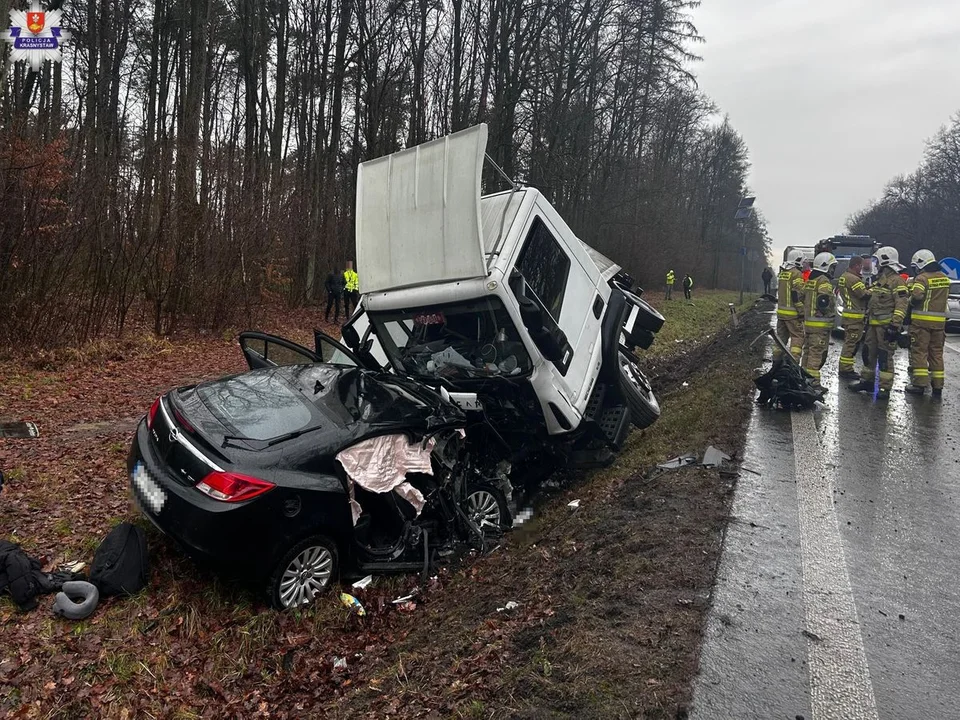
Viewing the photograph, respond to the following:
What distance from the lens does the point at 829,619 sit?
320 centimetres

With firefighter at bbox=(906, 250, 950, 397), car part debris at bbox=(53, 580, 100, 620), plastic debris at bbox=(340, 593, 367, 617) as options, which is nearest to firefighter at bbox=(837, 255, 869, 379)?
firefighter at bbox=(906, 250, 950, 397)

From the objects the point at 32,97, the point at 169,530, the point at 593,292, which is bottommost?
the point at 169,530

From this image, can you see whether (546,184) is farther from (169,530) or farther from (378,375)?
(169,530)

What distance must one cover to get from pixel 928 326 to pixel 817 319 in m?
1.31

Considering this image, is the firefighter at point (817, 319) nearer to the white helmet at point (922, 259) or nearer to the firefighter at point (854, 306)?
the firefighter at point (854, 306)

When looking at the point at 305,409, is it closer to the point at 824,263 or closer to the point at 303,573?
the point at 303,573

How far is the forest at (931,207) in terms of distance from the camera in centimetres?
4591

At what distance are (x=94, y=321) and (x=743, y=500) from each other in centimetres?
1065

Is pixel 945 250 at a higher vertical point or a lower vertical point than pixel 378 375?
higher


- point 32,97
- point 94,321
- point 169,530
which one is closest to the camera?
point 169,530

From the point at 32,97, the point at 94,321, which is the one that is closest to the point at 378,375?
the point at 94,321

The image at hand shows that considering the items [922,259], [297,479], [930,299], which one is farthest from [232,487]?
[922,259]

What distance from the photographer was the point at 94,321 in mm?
10891

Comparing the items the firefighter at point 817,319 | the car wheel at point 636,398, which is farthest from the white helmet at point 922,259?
the car wheel at point 636,398
